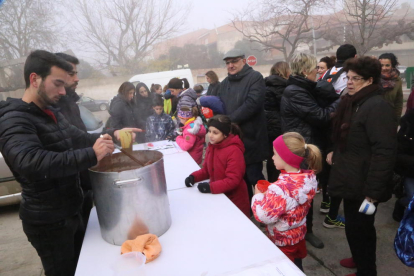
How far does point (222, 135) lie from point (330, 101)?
4.12 feet

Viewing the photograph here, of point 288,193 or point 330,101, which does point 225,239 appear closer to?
point 288,193

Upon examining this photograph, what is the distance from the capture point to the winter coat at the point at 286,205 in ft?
5.00

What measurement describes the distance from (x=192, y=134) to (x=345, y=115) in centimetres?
167

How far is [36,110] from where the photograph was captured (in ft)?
4.38

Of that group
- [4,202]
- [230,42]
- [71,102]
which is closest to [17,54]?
[4,202]

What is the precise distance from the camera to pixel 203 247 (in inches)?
50.4

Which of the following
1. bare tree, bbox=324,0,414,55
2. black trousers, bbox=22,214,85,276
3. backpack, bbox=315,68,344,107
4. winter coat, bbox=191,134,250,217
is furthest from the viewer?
bare tree, bbox=324,0,414,55

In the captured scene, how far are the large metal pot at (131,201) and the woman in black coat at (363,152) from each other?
1.30 m

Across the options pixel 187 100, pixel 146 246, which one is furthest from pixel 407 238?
pixel 187 100

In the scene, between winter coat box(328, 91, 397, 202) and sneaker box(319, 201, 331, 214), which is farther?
sneaker box(319, 201, 331, 214)

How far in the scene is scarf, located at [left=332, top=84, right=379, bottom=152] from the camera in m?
1.83

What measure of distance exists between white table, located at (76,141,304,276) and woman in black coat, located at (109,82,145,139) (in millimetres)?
2620

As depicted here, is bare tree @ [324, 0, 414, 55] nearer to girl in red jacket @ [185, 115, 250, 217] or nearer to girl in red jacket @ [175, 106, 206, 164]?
girl in red jacket @ [175, 106, 206, 164]

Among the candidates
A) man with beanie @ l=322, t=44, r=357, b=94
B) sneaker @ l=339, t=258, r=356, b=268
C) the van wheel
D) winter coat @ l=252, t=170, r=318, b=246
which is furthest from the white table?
the van wheel
